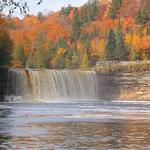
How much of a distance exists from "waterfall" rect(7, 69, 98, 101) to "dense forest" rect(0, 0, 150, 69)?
3.57 metres

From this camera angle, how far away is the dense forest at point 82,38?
119625 mm

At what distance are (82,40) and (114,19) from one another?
24.3 m

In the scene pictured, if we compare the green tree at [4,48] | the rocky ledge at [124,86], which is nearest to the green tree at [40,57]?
the rocky ledge at [124,86]

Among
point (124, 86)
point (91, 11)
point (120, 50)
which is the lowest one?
point (124, 86)

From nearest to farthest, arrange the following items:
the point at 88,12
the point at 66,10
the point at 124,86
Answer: the point at 124,86 → the point at 88,12 → the point at 66,10

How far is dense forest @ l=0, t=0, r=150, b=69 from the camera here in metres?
120

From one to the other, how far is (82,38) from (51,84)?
58693 mm

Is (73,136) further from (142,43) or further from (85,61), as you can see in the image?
(85,61)

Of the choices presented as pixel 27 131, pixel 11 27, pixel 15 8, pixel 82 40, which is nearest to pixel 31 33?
pixel 11 27

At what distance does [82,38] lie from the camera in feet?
486

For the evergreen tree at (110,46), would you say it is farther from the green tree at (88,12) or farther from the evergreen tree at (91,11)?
the evergreen tree at (91,11)

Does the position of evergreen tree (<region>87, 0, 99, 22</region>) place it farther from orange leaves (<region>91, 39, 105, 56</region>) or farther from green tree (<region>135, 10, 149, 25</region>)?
orange leaves (<region>91, 39, 105, 56</region>)

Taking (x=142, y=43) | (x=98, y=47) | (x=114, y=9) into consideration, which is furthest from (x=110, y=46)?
(x=114, y=9)

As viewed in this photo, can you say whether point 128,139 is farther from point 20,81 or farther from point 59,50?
point 59,50
